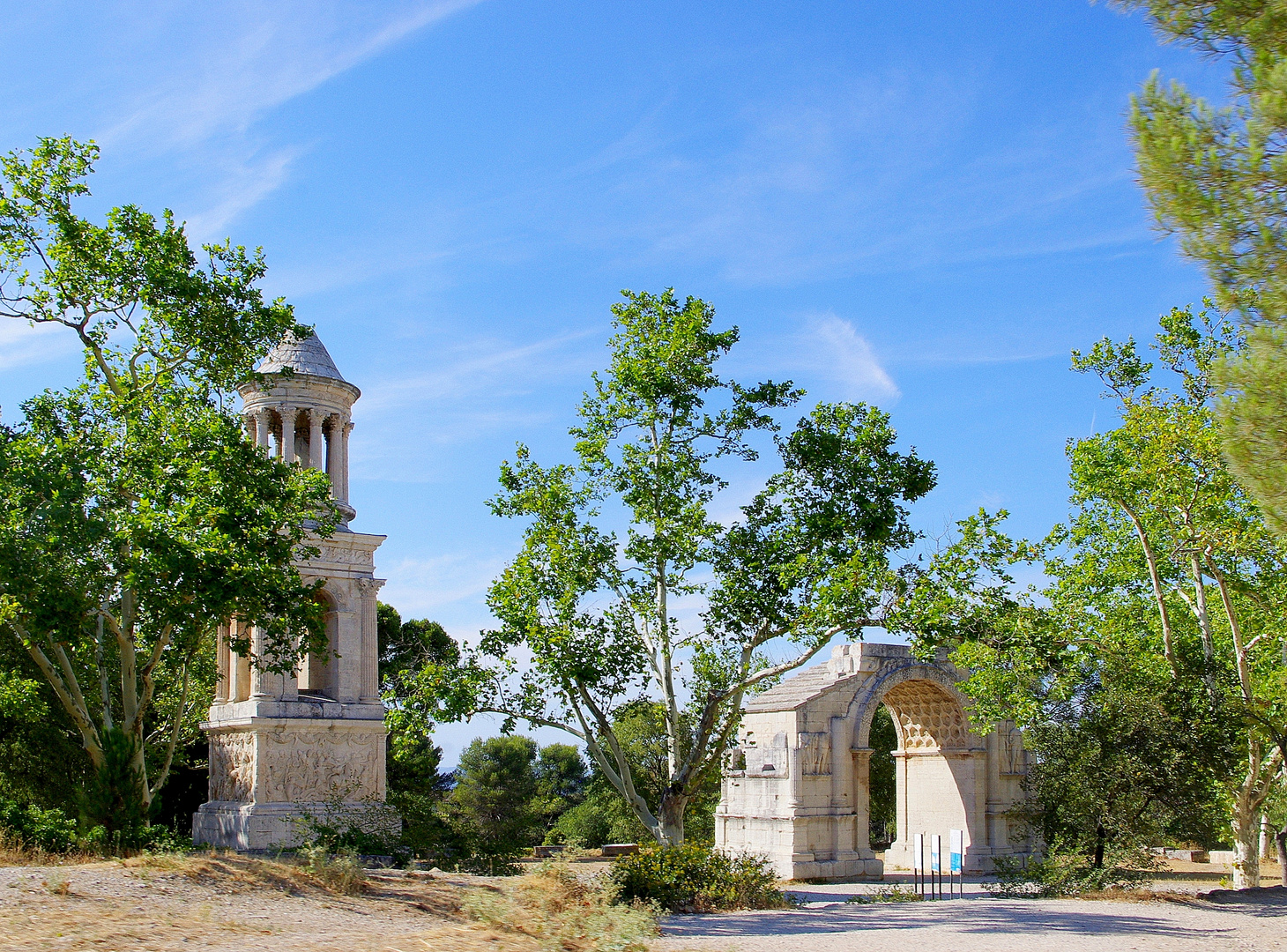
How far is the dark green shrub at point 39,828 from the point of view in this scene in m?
16.5

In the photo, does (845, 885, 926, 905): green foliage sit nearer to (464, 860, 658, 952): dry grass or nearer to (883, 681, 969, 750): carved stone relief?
(464, 860, 658, 952): dry grass

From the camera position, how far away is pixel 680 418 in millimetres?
18734

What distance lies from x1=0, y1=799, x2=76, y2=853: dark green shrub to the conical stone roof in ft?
38.8

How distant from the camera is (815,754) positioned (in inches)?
1068

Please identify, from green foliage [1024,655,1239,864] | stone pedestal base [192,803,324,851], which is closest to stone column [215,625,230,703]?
stone pedestal base [192,803,324,851]

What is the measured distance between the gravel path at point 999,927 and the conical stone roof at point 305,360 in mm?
15854

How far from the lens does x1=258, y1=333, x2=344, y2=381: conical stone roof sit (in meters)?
27.0

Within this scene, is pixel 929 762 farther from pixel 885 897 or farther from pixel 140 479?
pixel 140 479

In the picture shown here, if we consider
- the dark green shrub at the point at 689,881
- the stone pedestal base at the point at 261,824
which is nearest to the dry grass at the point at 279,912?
the dark green shrub at the point at 689,881

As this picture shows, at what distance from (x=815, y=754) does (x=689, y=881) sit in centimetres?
1103

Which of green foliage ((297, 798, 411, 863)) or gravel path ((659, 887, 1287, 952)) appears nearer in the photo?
gravel path ((659, 887, 1287, 952))

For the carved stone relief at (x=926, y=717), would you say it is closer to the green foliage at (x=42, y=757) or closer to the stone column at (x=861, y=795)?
the stone column at (x=861, y=795)

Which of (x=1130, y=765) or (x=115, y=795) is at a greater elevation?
(x=1130, y=765)

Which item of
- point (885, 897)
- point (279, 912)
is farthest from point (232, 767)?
point (279, 912)
